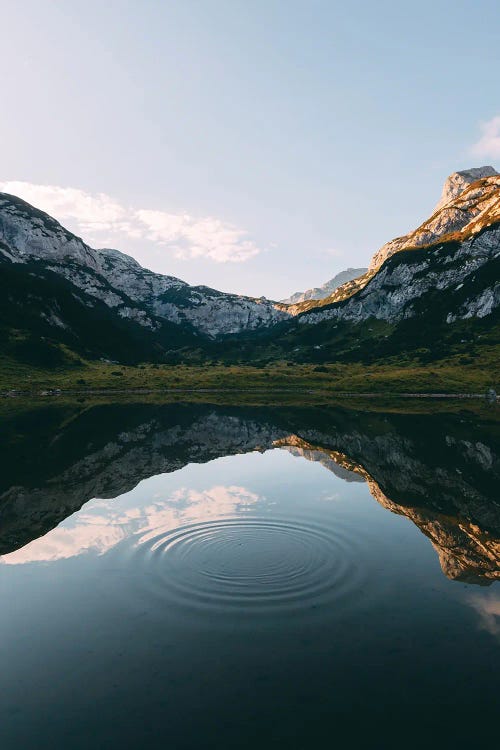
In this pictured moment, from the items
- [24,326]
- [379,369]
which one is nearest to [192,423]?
[379,369]

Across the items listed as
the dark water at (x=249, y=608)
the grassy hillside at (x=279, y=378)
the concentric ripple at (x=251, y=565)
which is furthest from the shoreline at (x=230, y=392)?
the concentric ripple at (x=251, y=565)

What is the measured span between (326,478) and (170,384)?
115762mm

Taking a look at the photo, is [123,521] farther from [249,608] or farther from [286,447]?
[286,447]

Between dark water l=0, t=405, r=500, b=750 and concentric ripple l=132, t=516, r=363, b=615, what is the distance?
112 mm

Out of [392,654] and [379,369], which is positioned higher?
[379,369]

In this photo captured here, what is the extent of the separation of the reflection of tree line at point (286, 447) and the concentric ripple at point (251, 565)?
565 cm

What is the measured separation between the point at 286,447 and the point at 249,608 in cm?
4046

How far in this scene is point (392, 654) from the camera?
50.9 feet

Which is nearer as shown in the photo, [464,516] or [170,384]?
[464,516]

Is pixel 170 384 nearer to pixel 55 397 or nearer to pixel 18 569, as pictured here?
pixel 55 397

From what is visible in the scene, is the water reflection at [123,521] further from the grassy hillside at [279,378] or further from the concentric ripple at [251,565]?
the grassy hillside at [279,378]

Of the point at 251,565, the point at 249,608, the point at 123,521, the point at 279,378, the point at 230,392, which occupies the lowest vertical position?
the point at 123,521

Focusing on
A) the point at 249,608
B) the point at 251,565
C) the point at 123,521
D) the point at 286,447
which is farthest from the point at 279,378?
the point at 249,608

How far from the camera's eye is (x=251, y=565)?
2241cm
